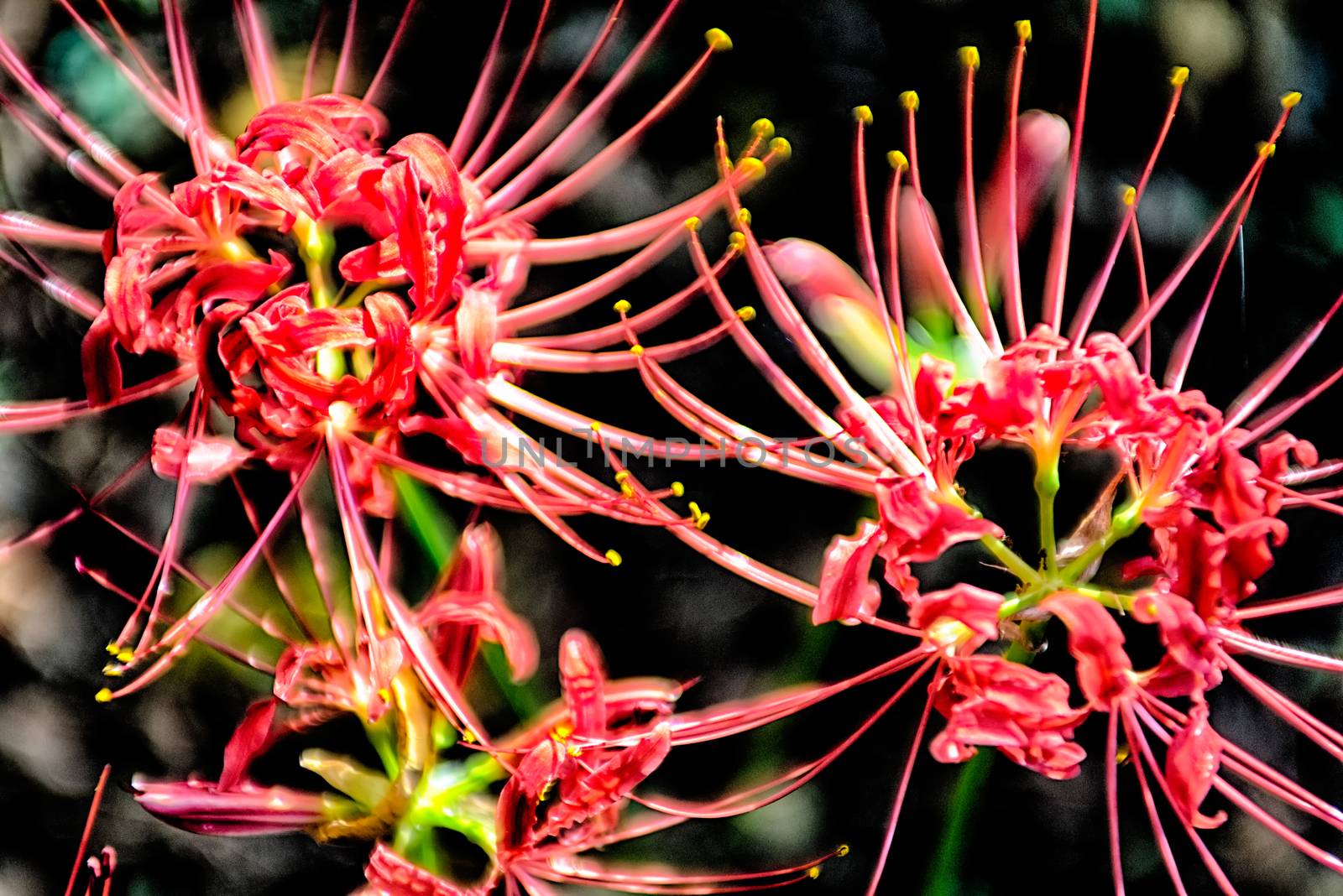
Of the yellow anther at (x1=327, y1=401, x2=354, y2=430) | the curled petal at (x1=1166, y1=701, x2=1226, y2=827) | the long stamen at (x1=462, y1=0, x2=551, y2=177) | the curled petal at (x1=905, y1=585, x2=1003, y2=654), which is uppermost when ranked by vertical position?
the long stamen at (x1=462, y1=0, x2=551, y2=177)

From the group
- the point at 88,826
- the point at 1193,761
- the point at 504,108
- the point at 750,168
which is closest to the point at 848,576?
the point at 1193,761

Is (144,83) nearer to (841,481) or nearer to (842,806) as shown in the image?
(841,481)

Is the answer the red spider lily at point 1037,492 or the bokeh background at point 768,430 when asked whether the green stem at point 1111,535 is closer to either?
the red spider lily at point 1037,492

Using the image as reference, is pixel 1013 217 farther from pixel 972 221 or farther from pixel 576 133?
pixel 576 133

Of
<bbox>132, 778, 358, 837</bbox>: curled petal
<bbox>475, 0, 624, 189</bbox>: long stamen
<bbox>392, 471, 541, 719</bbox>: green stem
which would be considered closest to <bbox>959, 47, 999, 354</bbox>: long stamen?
<bbox>475, 0, 624, 189</bbox>: long stamen

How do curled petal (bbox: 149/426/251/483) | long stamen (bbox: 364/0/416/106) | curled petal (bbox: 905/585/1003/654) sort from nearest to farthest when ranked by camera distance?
curled petal (bbox: 905/585/1003/654), curled petal (bbox: 149/426/251/483), long stamen (bbox: 364/0/416/106)

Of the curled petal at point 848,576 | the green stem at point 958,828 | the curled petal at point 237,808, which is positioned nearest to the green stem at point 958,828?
the green stem at point 958,828

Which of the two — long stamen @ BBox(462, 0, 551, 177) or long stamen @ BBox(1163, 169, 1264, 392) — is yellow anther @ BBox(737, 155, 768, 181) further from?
long stamen @ BBox(1163, 169, 1264, 392)
